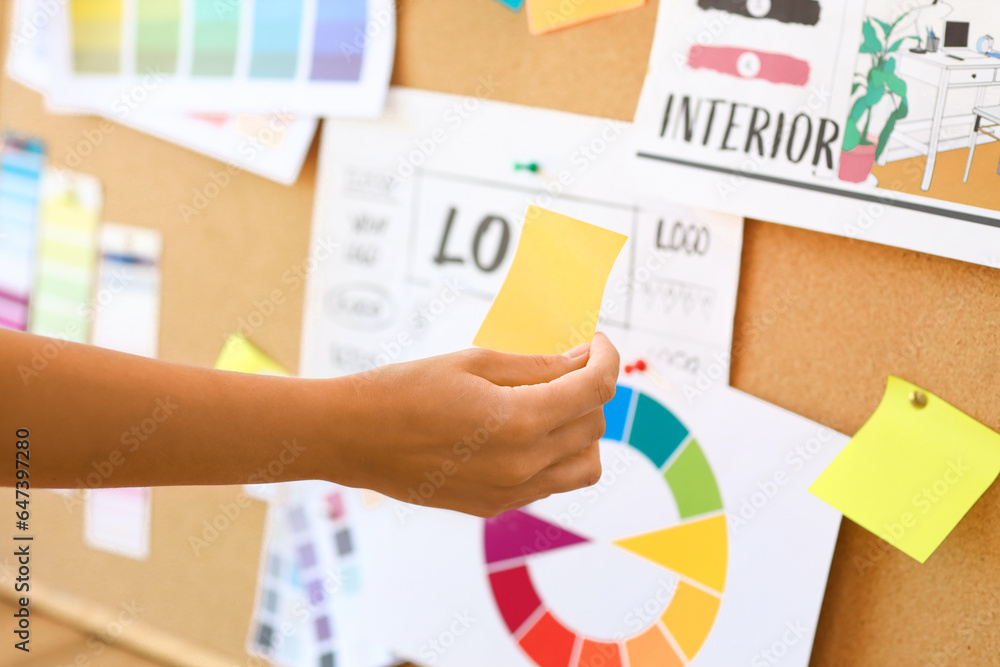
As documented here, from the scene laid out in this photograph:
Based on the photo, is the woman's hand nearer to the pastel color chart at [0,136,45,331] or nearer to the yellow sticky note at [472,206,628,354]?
the yellow sticky note at [472,206,628,354]

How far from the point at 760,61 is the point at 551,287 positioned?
197 millimetres

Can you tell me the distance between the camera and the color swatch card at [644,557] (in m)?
0.51

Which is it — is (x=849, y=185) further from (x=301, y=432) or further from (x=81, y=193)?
(x=81, y=193)

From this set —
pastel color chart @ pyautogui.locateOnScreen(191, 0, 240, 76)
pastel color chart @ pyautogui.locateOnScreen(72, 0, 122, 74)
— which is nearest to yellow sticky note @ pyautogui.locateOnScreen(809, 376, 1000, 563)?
pastel color chart @ pyautogui.locateOnScreen(191, 0, 240, 76)

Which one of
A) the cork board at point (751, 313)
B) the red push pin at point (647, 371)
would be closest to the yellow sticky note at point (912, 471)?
the cork board at point (751, 313)

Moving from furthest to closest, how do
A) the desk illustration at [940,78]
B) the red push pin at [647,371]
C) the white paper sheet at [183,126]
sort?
the white paper sheet at [183,126]
the red push pin at [647,371]
the desk illustration at [940,78]

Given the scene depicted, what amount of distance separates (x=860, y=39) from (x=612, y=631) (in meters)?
0.43

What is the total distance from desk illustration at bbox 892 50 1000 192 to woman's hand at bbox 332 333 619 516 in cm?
23

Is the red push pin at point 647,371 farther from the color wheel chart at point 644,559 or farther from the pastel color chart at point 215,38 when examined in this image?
the pastel color chart at point 215,38

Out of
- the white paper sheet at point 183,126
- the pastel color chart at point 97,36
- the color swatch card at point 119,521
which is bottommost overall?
the color swatch card at point 119,521

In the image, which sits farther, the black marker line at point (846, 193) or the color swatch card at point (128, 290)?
the color swatch card at point (128, 290)

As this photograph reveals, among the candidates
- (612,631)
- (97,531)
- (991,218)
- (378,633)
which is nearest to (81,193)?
(97,531)

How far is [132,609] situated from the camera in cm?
77

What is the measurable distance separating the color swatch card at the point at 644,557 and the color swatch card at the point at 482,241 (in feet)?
0.17
